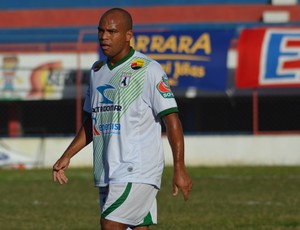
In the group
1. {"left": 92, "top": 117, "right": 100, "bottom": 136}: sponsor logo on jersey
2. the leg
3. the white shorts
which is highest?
{"left": 92, "top": 117, "right": 100, "bottom": 136}: sponsor logo on jersey

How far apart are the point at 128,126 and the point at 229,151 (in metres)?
18.8

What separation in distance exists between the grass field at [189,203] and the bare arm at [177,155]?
194 inches

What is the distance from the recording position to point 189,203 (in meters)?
14.7

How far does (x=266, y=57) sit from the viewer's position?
87.1 feet

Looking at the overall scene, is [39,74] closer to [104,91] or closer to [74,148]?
[74,148]

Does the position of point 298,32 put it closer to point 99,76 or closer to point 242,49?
point 242,49

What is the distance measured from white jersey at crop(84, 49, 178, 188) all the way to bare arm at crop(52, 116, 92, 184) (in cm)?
42

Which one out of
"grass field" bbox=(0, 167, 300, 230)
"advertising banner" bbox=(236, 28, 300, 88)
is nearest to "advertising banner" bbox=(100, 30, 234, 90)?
"advertising banner" bbox=(236, 28, 300, 88)

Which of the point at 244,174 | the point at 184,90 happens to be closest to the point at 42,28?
the point at 184,90

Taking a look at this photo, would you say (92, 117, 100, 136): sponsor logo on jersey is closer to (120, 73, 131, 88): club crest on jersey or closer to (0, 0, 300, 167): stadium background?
(120, 73, 131, 88): club crest on jersey

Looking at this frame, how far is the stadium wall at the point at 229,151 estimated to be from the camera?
992 inches

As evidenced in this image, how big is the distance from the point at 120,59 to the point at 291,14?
3625 cm

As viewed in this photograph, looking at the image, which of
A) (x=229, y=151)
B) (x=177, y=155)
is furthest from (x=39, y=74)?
(x=177, y=155)

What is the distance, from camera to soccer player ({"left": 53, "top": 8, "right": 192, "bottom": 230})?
265 inches
